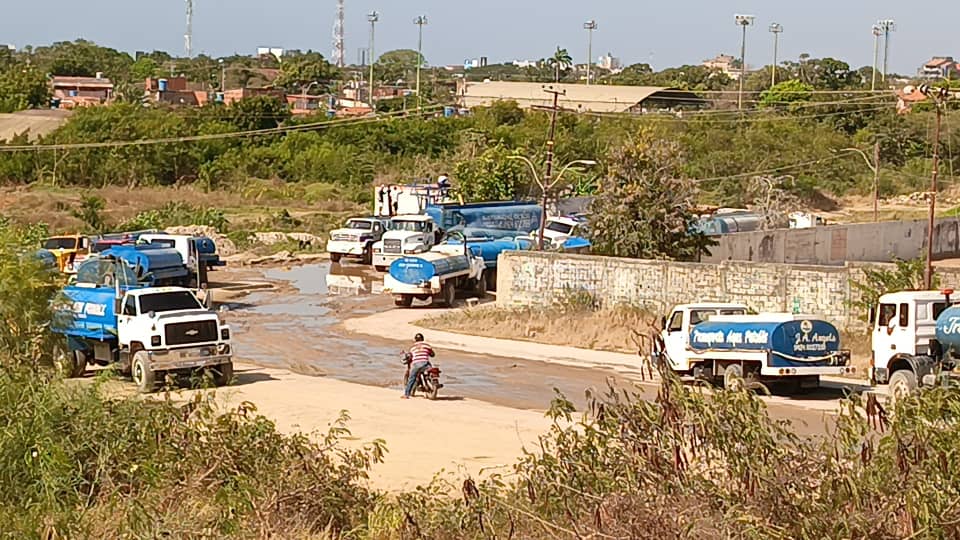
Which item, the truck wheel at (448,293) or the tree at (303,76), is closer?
the truck wheel at (448,293)

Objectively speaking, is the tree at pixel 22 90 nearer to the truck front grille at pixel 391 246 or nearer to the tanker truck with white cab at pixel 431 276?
the truck front grille at pixel 391 246

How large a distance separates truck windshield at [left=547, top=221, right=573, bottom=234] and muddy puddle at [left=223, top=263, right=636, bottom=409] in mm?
7905

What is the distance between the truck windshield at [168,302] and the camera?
28.0m

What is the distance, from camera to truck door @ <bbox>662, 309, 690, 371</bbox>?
2848cm

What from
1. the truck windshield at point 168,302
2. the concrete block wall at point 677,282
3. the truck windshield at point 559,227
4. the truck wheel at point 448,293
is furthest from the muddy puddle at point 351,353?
the truck windshield at point 559,227

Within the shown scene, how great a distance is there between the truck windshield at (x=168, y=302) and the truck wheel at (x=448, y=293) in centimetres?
1493

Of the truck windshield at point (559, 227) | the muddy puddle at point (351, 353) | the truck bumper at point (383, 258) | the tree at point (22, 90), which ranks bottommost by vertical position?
the muddy puddle at point (351, 353)

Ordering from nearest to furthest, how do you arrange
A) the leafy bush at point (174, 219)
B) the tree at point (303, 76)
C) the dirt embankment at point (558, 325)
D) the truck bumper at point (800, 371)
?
the truck bumper at point (800, 371), the dirt embankment at point (558, 325), the leafy bush at point (174, 219), the tree at point (303, 76)

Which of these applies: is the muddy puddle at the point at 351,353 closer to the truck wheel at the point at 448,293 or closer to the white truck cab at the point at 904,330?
the truck wheel at the point at 448,293

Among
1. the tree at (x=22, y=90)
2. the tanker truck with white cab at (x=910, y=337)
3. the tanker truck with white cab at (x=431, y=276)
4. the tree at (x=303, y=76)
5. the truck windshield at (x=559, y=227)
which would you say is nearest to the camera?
the tanker truck with white cab at (x=910, y=337)

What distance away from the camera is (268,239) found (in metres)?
62.7

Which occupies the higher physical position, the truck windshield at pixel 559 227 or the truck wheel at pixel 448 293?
the truck windshield at pixel 559 227

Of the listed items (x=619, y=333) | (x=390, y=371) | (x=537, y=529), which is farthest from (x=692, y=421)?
(x=619, y=333)

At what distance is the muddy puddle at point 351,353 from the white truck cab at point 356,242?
225 inches
